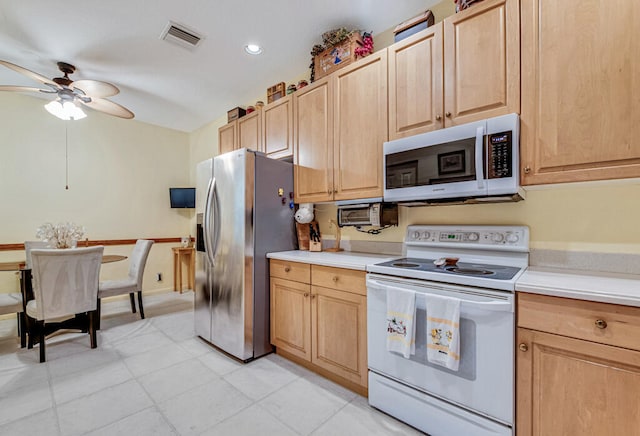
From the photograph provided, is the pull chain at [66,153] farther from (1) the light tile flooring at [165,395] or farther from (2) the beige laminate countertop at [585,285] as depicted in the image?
(2) the beige laminate countertop at [585,285]

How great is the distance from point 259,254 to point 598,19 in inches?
95.3

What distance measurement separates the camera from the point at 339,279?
6.46ft

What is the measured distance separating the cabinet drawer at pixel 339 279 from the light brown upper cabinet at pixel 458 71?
98cm

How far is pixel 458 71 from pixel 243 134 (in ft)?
7.64

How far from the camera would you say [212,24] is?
7.61ft

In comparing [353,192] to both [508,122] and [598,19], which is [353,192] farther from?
[598,19]

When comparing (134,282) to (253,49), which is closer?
(253,49)

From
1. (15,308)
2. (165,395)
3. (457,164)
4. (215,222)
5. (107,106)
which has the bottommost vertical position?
(165,395)

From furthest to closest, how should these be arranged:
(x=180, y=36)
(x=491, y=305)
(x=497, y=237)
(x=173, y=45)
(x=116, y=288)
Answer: (x=116, y=288), (x=173, y=45), (x=180, y=36), (x=497, y=237), (x=491, y=305)

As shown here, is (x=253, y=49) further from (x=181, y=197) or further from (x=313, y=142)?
(x=181, y=197)

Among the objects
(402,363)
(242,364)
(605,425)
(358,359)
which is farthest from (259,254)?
(605,425)

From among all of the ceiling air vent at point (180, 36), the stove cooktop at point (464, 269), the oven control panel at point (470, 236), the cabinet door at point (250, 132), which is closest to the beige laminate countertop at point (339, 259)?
the stove cooktop at point (464, 269)

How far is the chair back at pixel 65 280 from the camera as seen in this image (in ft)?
7.71

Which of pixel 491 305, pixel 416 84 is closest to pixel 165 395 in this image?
pixel 491 305
